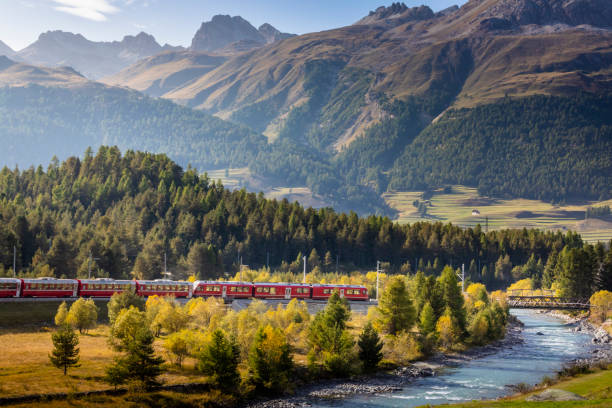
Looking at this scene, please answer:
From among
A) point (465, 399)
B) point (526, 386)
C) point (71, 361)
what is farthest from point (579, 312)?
point (71, 361)

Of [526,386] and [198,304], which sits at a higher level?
[198,304]

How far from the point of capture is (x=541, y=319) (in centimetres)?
18112

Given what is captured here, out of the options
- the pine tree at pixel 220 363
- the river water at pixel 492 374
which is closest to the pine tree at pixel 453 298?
the river water at pixel 492 374

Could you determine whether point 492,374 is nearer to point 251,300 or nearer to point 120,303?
point 251,300

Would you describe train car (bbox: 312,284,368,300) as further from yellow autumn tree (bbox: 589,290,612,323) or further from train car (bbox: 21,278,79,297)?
yellow autumn tree (bbox: 589,290,612,323)

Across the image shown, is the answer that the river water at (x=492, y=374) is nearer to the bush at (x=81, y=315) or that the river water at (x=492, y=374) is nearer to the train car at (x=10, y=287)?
the bush at (x=81, y=315)

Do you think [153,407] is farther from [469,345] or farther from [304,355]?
[469,345]

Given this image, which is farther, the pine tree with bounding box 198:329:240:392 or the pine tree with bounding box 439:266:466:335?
the pine tree with bounding box 439:266:466:335

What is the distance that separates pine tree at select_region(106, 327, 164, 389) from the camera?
6744cm

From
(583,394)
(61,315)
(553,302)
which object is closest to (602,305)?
(553,302)

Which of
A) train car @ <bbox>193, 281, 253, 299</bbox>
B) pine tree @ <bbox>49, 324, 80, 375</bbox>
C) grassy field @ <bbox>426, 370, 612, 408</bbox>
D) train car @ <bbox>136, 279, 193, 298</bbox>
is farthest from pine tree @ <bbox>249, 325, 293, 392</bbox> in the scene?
train car @ <bbox>193, 281, 253, 299</bbox>

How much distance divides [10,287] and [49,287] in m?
6.32

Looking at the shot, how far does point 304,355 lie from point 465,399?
993 inches

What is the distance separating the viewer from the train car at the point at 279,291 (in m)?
121
